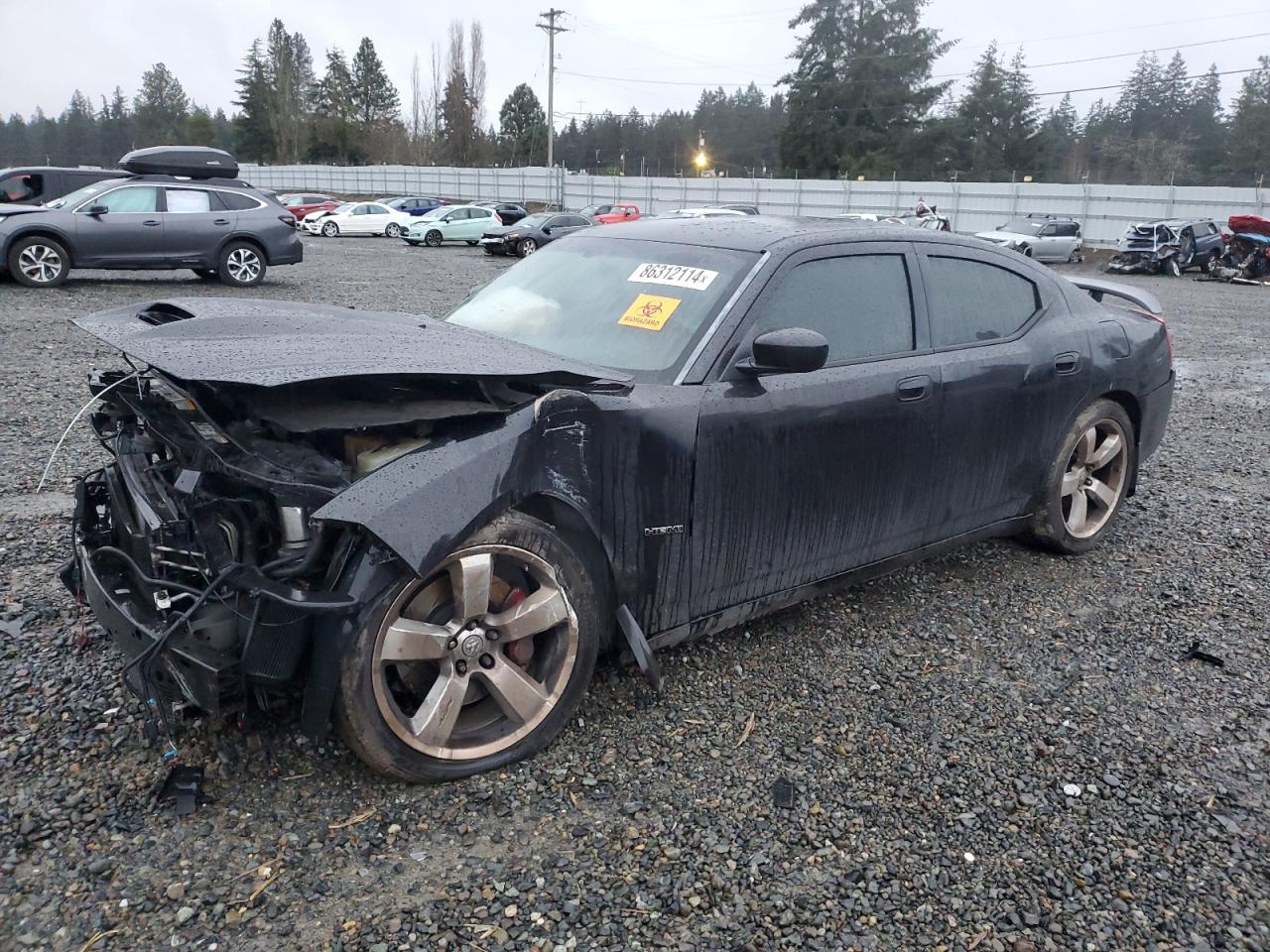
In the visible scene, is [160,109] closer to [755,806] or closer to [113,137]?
[113,137]

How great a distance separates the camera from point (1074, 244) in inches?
1164

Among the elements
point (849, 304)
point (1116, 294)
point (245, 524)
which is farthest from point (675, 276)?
point (1116, 294)

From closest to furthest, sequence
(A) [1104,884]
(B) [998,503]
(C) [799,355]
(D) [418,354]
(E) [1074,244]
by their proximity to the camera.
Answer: (A) [1104,884] → (D) [418,354] → (C) [799,355] → (B) [998,503] → (E) [1074,244]

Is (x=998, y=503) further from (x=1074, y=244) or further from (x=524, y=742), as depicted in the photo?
(x=1074, y=244)

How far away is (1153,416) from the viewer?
16.2 feet

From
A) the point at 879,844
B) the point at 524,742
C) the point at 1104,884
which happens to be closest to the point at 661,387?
the point at 524,742

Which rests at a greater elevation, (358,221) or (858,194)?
(858,194)

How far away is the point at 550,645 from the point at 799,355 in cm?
120

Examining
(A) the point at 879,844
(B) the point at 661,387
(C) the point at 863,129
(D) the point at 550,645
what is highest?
(C) the point at 863,129

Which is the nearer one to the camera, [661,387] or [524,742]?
[524,742]

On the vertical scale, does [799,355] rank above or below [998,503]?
above

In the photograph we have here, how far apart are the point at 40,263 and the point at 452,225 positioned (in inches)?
697

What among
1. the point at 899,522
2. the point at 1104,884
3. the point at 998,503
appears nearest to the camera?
the point at 1104,884

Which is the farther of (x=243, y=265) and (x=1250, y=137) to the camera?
(x=1250, y=137)
